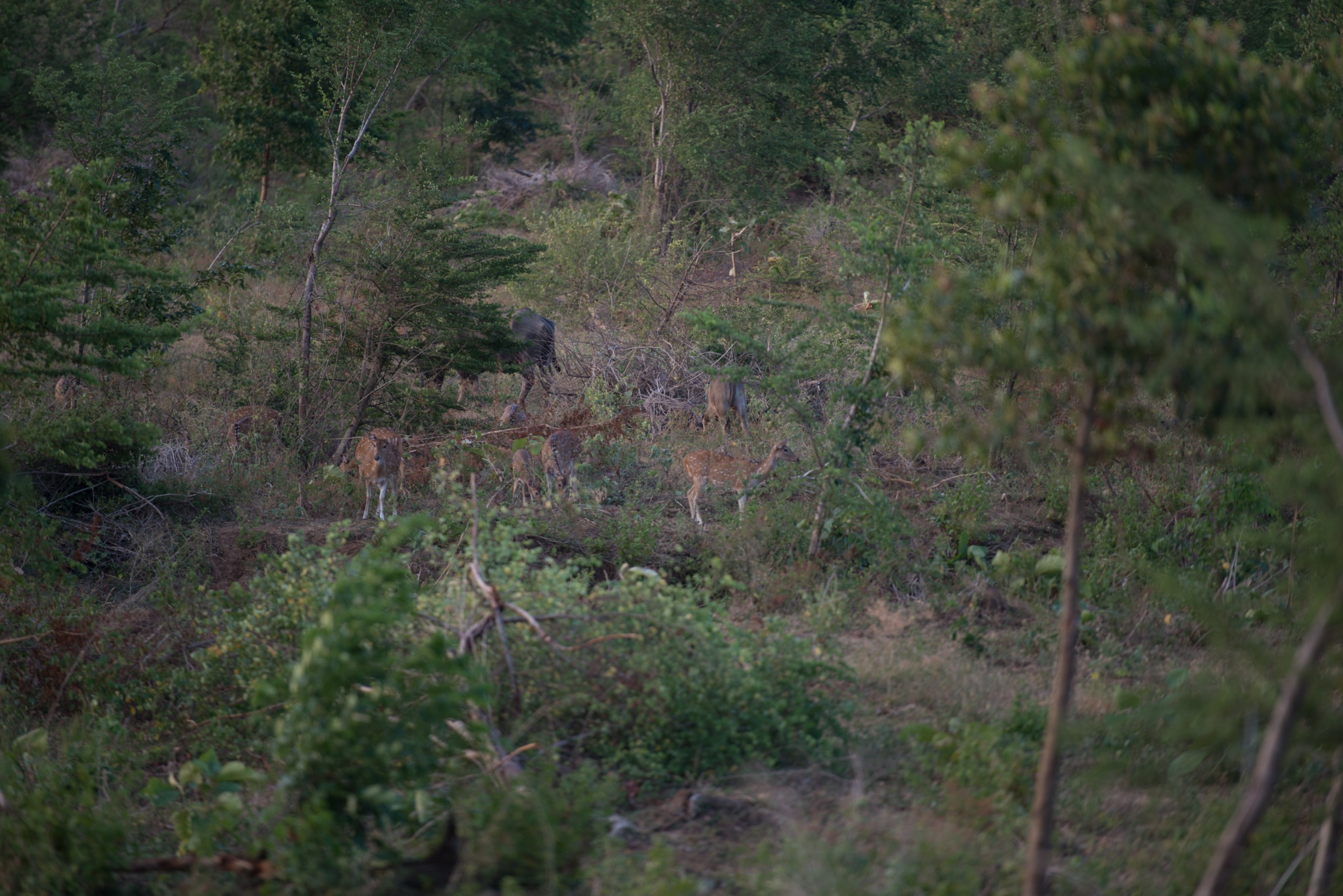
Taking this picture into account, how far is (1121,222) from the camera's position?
10.4 feet

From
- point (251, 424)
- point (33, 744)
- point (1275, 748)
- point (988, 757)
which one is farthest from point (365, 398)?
point (1275, 748)

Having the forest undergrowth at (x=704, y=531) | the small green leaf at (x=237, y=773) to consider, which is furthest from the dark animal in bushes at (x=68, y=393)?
the small green leaf at (x=237, y=773)

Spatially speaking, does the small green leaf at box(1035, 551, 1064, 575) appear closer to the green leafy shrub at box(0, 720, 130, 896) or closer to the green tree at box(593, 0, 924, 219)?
the green leafy shrub at box(0, 720, 130, 896)

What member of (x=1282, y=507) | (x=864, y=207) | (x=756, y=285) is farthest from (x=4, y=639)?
(x=756, y=285)

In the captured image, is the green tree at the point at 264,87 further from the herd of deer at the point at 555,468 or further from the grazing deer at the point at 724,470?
the grazing deer at the point at 724,470

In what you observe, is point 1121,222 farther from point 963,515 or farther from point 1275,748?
point 963,515

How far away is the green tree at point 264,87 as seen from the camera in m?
16.9

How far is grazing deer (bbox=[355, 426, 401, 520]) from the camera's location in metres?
8.81

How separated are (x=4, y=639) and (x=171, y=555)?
62.3 inches

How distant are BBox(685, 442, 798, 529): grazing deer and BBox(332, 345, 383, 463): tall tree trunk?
383cm

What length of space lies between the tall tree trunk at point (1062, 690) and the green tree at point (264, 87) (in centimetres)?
1559

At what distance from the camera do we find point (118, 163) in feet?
34.7

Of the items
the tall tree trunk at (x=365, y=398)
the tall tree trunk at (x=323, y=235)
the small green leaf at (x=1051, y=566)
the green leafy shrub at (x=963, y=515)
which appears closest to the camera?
the small green leaf at (x=1051, y=566)

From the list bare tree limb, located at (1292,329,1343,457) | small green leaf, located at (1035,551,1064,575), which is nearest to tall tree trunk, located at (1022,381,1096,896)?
bare tree limb, located at (1292,329,1343,457)
